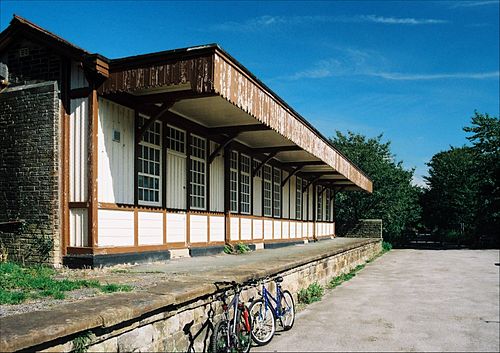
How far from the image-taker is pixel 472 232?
4081 cm

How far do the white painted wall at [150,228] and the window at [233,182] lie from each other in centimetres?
423

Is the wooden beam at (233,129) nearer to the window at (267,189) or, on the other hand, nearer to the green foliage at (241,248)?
the green foliage at (241,248)

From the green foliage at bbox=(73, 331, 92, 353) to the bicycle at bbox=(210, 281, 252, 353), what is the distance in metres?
1.89

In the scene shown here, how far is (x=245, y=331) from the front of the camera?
242 inches

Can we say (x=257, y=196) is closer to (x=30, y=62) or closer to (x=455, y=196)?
(x=30, y=62)

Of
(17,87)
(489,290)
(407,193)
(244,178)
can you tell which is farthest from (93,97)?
(407,193)

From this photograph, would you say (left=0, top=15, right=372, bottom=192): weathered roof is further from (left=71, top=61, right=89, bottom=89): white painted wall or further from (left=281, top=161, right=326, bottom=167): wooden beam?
(left=281, top=161, right=326, bottom=167): wooden beam

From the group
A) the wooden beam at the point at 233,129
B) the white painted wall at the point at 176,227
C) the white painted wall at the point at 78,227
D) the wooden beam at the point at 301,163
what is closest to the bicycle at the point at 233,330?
the white painted wall at the point at 78,227

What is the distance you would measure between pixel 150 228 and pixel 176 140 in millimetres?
2407

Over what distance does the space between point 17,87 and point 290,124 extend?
6.45 m

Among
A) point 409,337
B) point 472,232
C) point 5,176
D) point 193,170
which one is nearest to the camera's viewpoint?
point 409,337

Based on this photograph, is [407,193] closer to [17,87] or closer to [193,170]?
[193,170]

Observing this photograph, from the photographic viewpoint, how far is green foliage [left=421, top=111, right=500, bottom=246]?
3662 cm

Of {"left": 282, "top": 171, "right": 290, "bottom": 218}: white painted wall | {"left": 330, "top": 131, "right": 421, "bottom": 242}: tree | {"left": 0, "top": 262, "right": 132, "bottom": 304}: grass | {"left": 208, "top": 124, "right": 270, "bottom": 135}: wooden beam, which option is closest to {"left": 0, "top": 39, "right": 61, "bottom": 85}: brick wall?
{"left": 0, "top": 262, "right": 132, "bottom": 304}: grass
